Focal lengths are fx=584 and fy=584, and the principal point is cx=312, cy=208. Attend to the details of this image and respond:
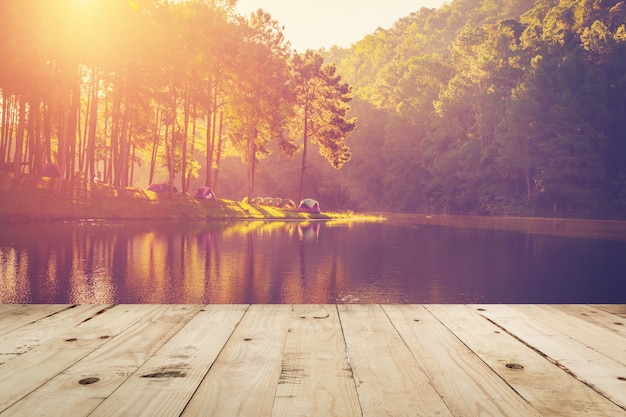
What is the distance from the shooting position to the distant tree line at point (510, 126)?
2404 inches

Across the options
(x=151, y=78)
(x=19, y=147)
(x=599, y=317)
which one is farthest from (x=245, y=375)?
(x=19, y=147)

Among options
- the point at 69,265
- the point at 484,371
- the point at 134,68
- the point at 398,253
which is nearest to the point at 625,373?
the point at 484,371

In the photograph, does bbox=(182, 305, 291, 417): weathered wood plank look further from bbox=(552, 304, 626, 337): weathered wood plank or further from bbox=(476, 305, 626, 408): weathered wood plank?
bbox=(552, 304, 626, 337): weathered wood plank

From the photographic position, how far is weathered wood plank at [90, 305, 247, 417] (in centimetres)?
228

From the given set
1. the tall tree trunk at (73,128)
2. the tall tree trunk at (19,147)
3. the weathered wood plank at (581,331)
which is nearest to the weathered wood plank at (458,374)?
the weathered wood plank at (581,331)

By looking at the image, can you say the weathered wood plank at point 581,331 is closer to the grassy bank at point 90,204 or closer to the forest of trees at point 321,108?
the grassy bank at point 90,204

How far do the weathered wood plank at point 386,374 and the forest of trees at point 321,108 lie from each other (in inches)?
1271

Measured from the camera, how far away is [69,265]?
12.0m

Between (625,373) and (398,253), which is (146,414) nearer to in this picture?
(625,373)

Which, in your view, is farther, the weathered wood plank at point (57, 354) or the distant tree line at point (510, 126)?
the distant tree line at point (510, 126)

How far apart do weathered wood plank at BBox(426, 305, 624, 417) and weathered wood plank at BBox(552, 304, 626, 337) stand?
78cm

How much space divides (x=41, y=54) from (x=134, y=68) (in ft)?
18.2

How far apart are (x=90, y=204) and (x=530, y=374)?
32.7m

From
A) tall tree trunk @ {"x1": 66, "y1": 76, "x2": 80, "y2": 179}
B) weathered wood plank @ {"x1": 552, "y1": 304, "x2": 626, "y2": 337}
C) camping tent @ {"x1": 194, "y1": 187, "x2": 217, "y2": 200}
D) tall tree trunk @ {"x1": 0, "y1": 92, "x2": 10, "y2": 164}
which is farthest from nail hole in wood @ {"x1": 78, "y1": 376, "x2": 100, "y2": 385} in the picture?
tall tree trunk @ {"x1": 0, "y1": 92, "x2": 10, "y2": 164}
